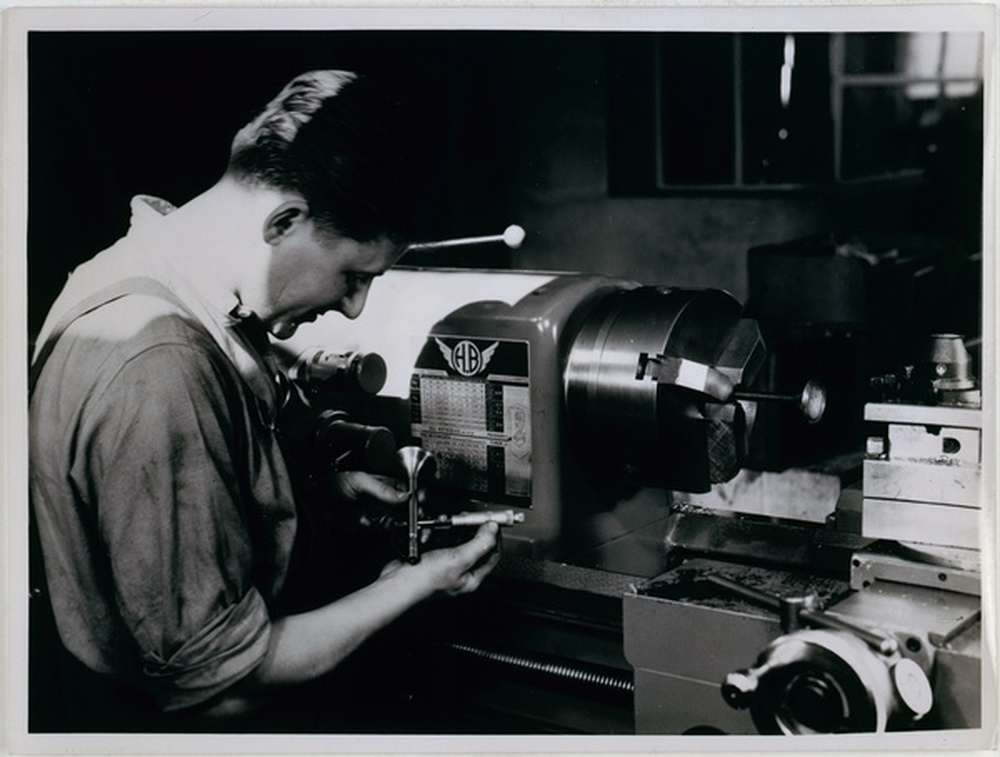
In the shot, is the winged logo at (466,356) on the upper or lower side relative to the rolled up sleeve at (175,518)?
upper

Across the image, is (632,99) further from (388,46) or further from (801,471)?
(801,471)

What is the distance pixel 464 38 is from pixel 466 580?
65cm

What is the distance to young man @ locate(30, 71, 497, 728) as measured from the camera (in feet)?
3.91

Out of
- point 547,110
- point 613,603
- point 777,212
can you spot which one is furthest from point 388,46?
point 613,603

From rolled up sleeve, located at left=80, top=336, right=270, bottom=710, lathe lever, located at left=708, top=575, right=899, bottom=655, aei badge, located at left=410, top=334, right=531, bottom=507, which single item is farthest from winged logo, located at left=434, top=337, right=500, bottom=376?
lathe lever, located at left=708, top=575, right=899, bottom=655

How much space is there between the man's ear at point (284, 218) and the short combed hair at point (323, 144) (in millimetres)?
12

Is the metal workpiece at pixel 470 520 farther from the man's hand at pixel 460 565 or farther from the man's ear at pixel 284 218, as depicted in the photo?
the man's ear at pixel 284 218

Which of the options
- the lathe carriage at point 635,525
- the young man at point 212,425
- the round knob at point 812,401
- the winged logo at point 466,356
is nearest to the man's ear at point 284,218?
the young man at point 212,425

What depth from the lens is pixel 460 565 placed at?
1275 mm

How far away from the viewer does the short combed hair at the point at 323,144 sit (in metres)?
1.25

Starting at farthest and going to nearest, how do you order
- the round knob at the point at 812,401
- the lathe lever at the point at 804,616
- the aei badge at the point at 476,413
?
the aei badge at the point at 476,413 < the round knob at the point at 812,401 < the lathe lever at the point at 804,616

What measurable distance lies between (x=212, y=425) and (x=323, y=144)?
355mm

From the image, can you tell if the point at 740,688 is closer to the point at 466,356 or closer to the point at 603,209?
the point at 466,356

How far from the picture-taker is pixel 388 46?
1244 millimetres
